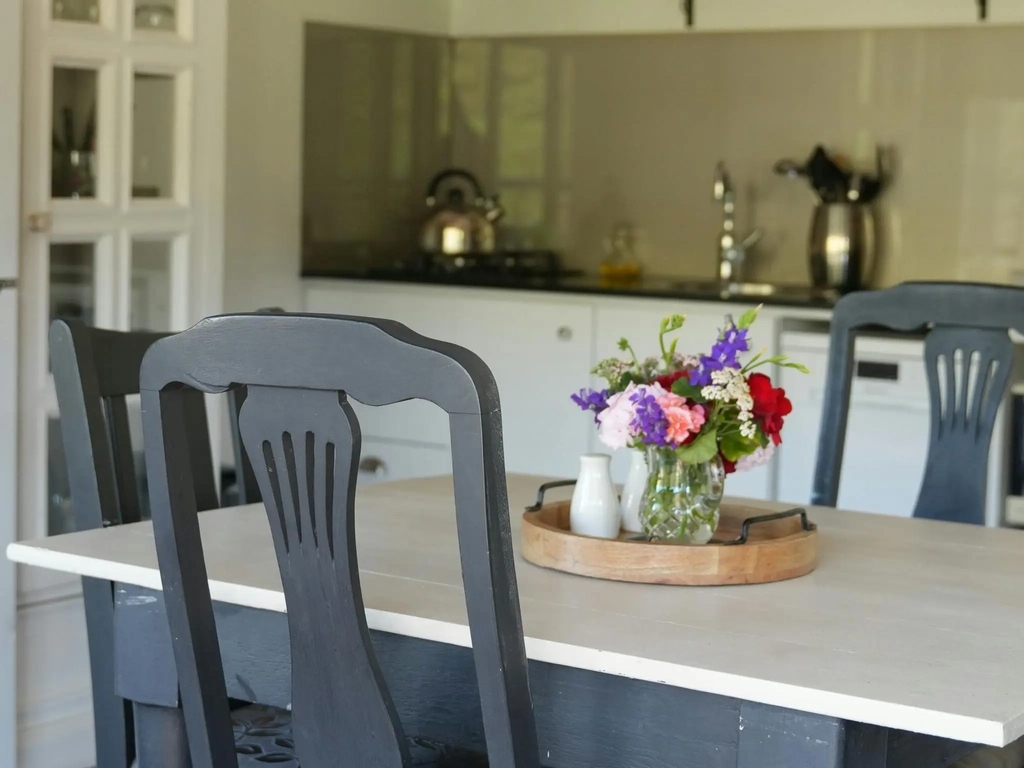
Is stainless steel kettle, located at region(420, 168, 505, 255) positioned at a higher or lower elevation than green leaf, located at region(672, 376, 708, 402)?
higher

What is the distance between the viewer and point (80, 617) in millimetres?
3293

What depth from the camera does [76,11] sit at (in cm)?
313

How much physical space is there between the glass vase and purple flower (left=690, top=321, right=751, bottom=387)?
4.4 inches

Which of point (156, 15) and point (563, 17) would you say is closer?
point (156, 15)

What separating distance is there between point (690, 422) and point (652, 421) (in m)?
0.04

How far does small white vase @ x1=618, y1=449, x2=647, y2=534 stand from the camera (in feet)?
6.21

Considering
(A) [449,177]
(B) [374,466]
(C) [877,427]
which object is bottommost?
(B) [374,466]

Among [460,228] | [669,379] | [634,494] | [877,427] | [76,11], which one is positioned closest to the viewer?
[669,379]

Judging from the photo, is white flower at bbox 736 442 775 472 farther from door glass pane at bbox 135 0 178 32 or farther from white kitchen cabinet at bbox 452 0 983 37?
white kitchen cabinet at bbox 452 0 983 37

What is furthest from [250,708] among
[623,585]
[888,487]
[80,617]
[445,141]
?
[445,141]

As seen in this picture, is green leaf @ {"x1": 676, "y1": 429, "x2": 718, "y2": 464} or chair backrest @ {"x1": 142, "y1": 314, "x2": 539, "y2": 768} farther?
green leaf @ {"x1": 676, "y1": 429, "x2": 718, "y2": 464}

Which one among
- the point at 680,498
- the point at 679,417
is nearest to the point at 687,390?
the point at 679,417

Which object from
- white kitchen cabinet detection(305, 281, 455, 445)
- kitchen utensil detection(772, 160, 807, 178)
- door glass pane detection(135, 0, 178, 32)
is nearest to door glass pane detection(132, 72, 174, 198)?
door glass pane detection(135, 0, 178, 32)

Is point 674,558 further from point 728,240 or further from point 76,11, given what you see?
point 728,240
